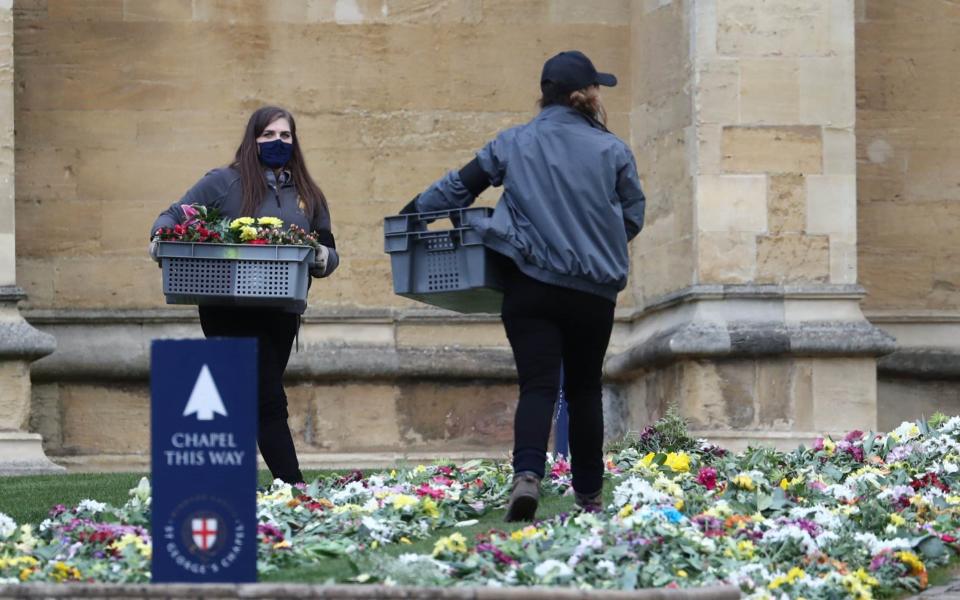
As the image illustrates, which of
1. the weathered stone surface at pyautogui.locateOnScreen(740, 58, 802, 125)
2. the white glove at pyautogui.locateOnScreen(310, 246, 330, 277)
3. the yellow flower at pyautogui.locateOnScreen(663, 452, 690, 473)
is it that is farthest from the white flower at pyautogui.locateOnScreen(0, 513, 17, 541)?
the weathered stone surface at pyautogui.locateOnScreen(740, 58, 802, 125)

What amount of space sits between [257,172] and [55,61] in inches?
183

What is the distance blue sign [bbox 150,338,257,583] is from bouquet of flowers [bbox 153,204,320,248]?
9.25 feet

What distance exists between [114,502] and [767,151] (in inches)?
189

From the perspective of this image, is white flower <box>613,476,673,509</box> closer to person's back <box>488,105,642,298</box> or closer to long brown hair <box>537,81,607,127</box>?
person's back <box>488,105,642,298</box>

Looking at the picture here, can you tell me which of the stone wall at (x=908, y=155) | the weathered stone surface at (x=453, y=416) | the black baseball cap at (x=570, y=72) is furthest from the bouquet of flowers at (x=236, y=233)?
the stone wall at (x=908, y=155)

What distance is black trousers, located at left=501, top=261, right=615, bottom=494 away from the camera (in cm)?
746

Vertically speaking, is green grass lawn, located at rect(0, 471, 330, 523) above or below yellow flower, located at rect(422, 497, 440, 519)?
below

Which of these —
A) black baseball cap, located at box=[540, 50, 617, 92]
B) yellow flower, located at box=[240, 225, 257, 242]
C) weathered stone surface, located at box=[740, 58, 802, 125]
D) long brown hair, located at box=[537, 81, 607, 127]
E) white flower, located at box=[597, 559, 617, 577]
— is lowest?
white flower, located at box=[597, 559, 617, 577]

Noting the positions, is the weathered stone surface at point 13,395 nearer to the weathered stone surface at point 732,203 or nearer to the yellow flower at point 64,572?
the weathered stone surface at point 732,203

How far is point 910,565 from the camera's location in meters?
7.20

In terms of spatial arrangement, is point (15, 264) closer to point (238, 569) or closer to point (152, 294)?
point (152, 294)

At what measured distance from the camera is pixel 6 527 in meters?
7.41

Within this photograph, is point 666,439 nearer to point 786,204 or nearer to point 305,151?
point 786,204

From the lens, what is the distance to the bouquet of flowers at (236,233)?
27.4 feet
